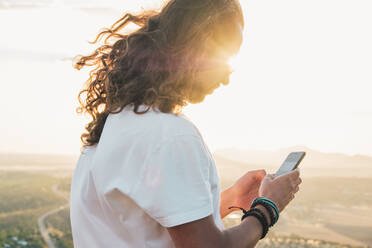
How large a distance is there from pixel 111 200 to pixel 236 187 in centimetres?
60

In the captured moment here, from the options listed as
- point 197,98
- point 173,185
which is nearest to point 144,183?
point 173,185

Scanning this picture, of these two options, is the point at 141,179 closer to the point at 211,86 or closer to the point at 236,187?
the point at 211,86

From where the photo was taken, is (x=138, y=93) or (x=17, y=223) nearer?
(x=138, y=93)

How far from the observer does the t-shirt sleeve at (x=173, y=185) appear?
0.76 meters

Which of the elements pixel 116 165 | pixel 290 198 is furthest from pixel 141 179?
pixel 290 198

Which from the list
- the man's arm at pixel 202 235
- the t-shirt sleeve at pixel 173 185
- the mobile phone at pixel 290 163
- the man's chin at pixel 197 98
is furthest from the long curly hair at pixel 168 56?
the mobile phone at pixel 290 163

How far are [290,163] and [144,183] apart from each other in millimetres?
640

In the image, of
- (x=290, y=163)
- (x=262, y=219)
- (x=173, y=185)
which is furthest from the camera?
(x=290, y=163)

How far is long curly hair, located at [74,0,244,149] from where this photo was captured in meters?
0.94

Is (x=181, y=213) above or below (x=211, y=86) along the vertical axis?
below

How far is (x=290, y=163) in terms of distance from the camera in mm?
1271

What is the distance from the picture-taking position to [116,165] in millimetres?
827

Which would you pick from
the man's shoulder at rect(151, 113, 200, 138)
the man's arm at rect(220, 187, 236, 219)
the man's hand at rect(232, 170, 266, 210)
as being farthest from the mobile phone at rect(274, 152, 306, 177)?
the man's shoulder at rect(151, 113, 200, 138)

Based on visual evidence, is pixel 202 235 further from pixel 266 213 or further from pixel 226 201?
pixel 226 201
